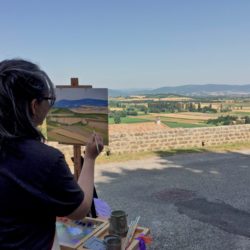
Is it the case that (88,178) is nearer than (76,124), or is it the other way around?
(88,178)

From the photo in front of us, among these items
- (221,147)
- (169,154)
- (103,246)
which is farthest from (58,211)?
(221,147)

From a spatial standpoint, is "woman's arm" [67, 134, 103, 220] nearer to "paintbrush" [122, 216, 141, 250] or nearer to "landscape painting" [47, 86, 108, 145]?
"paintbrush" [122, 216, 141, 250]

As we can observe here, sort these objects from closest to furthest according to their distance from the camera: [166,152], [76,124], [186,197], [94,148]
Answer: [94,148] → [76,124] → [186,197] → [166,152]

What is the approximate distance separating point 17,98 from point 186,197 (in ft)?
17.8

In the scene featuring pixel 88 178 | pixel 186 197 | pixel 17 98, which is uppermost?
pixel 17 98

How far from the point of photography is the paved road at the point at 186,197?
4.34m

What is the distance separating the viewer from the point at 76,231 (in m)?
2.49

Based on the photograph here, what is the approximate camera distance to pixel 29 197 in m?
1.09

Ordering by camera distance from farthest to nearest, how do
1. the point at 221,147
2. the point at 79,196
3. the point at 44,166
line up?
the point at 221,147 → the point at 79,196 → the point at 44,166

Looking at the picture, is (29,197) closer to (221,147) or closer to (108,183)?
(108,183)

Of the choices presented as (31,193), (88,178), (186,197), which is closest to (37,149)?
(31,193)

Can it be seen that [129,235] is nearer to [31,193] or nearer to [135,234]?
[135,234]

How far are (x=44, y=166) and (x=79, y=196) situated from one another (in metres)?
0.19

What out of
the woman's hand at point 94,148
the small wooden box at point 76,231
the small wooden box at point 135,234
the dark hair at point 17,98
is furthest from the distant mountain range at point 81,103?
the dark hair at point 17,98
